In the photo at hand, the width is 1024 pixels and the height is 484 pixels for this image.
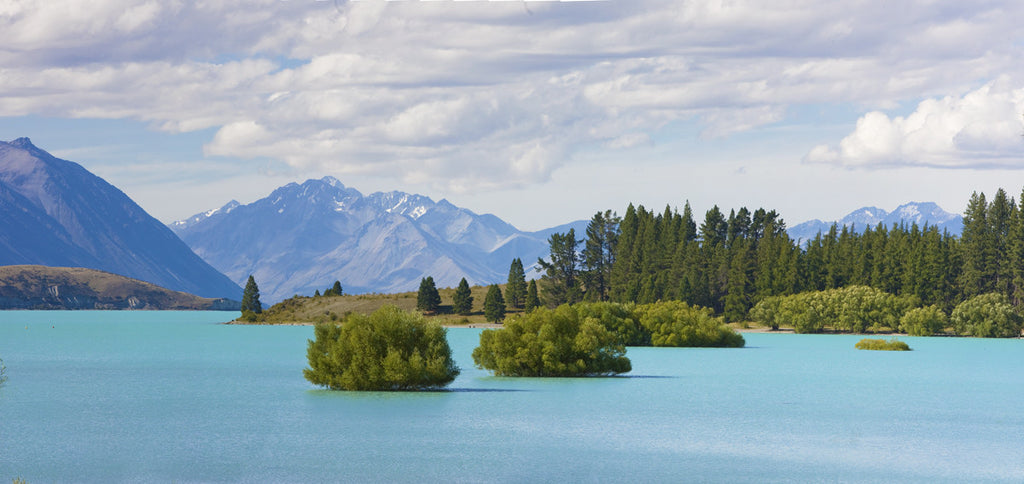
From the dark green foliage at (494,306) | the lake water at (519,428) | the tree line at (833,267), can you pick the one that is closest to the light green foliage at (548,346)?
the lake water at (519,428)

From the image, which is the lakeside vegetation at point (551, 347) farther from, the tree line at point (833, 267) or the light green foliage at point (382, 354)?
the tree line at point (833, 267)

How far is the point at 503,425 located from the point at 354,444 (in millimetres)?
8144

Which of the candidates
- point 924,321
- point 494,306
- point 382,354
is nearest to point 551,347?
point 382,354

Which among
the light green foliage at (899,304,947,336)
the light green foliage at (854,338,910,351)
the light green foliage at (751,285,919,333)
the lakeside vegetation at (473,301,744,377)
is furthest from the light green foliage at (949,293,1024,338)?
the lakeside vegetation at (473,301,744,377)

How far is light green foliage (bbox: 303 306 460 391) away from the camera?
187 feet

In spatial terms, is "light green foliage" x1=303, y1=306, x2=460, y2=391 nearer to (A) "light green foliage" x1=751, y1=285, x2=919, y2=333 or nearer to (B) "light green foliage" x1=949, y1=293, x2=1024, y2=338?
(A) "light green foliage" x1=751, y1=285, x2=919, y2=333

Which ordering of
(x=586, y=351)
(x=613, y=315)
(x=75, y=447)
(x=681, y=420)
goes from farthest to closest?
1. (x=613, y=315)
2. (x=586, y=351)
3. (x=681, y=420)
4. (x=75, y=447)

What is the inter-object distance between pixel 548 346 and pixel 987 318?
11006cm

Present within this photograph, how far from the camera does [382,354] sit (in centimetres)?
5775

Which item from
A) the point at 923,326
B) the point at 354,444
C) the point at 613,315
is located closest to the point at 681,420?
the point at 354,444

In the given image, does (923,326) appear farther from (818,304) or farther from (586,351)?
(586,351)

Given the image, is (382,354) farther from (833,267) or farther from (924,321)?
(833,267)

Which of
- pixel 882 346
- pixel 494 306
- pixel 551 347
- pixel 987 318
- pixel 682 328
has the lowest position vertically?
pixel 551 347

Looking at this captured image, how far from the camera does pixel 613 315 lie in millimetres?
108125
